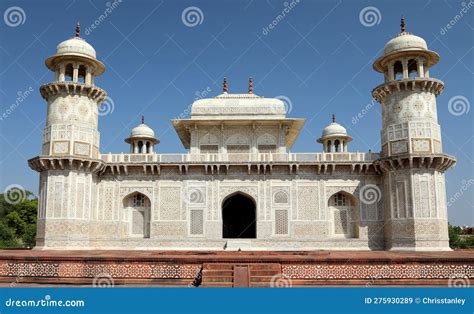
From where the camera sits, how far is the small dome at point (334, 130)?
27500 millimetres

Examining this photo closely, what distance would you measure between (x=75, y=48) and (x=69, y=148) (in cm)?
461

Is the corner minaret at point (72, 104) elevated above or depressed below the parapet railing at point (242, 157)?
above

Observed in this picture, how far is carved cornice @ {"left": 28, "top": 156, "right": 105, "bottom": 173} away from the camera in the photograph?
60.5ft

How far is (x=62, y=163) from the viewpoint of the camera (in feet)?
60.7

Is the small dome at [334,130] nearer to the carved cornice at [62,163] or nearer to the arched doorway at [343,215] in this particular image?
the arched doorway at [343,215]

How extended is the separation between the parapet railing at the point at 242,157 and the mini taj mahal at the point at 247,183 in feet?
0.16

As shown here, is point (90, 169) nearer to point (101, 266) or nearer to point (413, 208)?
point (101, 266)

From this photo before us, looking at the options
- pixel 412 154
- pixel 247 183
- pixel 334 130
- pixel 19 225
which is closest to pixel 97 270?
pixel 247 183

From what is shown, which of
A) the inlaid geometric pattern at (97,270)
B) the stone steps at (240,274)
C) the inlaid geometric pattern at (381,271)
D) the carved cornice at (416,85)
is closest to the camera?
the stone steps at (240,274)

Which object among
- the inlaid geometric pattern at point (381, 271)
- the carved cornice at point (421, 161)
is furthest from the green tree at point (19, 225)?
the inlaid geometric pattern at point (381, 271)

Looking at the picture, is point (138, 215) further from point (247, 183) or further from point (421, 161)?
point (421, 161)

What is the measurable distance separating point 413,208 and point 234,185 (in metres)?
7.85

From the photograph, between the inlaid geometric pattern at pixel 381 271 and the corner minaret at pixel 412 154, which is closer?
the inlaid geometric pattern at pixel 381 271

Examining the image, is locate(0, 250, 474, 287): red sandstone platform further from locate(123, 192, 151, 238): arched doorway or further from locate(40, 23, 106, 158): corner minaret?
locate(123, 192, 151, 238): arched doorway
